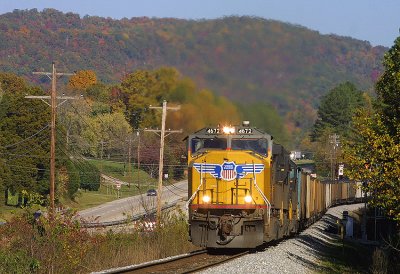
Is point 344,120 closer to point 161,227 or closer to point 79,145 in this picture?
point 161,227

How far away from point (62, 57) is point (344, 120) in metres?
49.8

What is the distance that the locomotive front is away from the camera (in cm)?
2486

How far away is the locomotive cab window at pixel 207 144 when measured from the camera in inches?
1000

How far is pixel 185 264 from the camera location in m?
23.2

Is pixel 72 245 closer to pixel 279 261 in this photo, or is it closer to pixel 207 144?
pixel 207 144

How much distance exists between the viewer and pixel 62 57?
307 ft

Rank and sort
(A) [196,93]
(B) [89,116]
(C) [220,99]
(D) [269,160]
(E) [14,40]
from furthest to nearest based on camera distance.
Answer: (E) [14,40], (B) [89,116], (A) [196,93], (C) [220,99], (D) [269,160]

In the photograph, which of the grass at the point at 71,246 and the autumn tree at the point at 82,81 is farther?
the autumn tree at the point at 82,81

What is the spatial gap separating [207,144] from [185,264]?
449 centimetres

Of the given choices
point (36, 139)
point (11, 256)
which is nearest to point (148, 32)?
point (11, 256)

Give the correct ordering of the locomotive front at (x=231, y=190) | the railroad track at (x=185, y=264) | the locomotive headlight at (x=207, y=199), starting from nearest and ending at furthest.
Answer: the railroad track at (x=185, y=264) → the locomotive front at (x=231, y=190) → the locomotive headlight at (x=207, y=199)

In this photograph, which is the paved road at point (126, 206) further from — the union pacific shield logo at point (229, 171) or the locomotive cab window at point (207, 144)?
the union pacific shield logo at point (229, 171)

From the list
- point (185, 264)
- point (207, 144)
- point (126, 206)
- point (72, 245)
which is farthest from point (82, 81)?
point (72, 245)

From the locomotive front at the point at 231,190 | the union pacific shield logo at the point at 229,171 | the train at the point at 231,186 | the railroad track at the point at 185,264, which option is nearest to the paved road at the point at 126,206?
A: the railroad track at the point at 185,264
